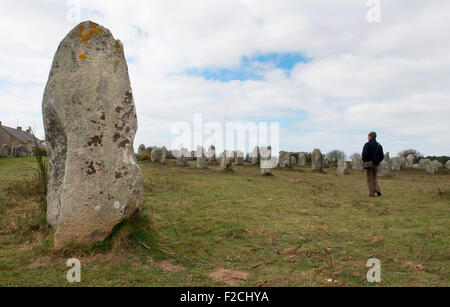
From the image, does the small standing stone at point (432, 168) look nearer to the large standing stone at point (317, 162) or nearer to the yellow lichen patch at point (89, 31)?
the large standing stone at point (317, 162)

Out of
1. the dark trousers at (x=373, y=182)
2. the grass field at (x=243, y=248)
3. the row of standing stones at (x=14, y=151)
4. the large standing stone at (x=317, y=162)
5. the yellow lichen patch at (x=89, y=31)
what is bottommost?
the grass field at (x=243, y=248)

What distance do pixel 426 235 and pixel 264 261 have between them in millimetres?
3288

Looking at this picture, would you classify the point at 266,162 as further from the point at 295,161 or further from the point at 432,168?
the point at 432,168

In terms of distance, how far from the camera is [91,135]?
174 inches

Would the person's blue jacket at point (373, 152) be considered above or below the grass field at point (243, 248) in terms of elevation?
above

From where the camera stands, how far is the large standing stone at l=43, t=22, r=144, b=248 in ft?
14.1

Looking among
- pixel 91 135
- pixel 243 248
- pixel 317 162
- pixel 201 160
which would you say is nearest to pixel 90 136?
pixel 91 135

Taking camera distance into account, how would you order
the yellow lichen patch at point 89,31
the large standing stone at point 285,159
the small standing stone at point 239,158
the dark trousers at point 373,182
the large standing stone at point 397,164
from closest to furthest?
the yellow lichen patch at point 89,31, the dark trousers at point 373,182, the large standing stone at point 285,159, the large standing stone at point 397,164, the small standing stone at point 239,158

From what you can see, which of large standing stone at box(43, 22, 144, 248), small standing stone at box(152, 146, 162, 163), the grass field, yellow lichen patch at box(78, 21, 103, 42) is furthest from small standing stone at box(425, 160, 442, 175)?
yellow lichen patch at box(78, 21, 103, 42)

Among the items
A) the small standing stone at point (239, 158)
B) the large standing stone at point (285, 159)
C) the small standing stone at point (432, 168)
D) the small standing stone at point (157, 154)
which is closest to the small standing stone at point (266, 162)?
the large standing stone at point (285, 159)

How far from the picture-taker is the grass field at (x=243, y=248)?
3740 mm

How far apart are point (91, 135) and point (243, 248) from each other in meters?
2.73

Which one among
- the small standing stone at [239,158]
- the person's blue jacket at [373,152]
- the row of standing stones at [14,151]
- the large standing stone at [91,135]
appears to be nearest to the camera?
the large standing stone at [91,135]
